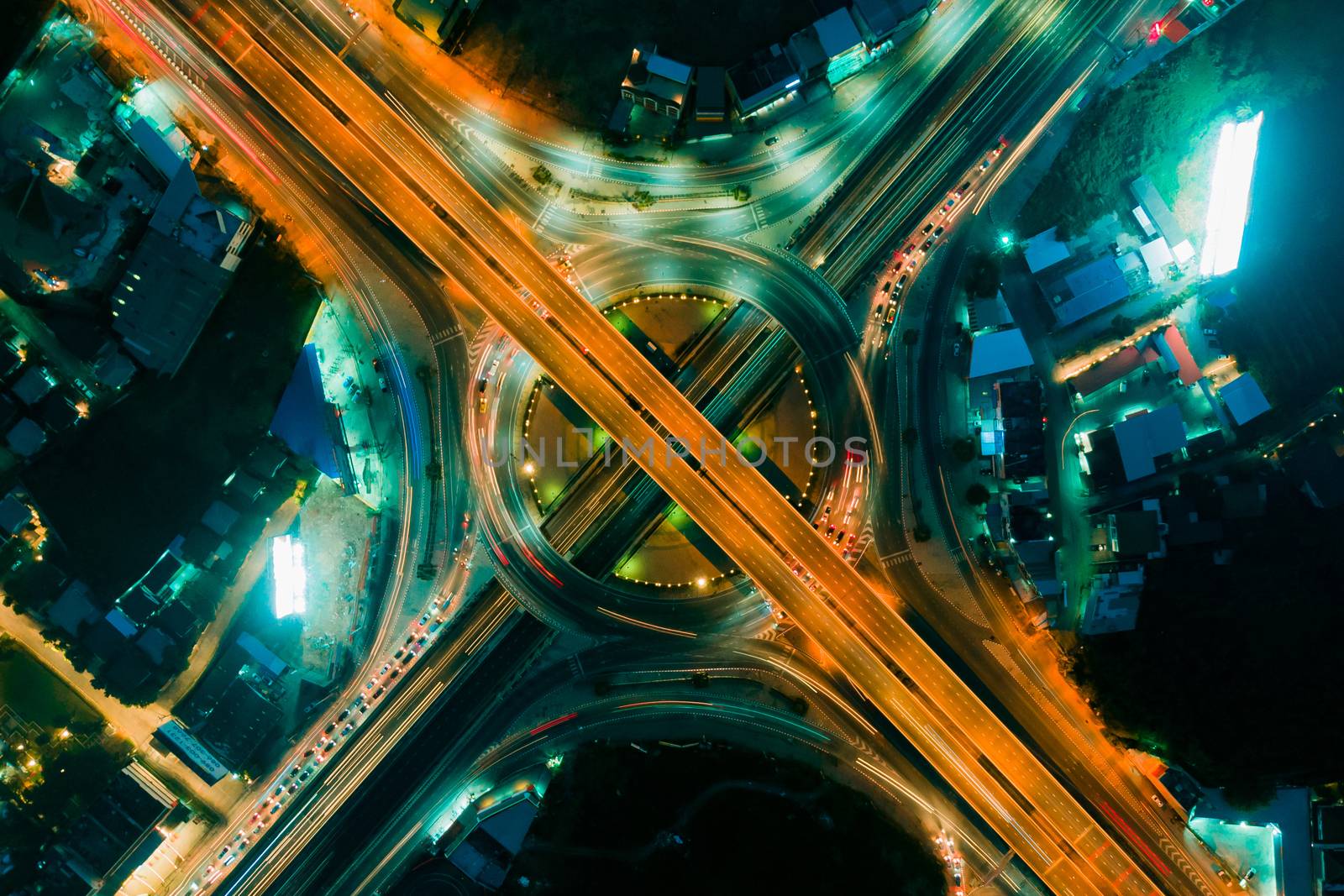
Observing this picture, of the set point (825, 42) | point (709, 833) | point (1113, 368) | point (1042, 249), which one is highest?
point (825, 42)

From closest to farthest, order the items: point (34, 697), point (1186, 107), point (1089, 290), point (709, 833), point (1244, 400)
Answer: point (709, 833) < point (1244, 400) < point (34, 697) < point (1089, 290) < point (1186, 107)

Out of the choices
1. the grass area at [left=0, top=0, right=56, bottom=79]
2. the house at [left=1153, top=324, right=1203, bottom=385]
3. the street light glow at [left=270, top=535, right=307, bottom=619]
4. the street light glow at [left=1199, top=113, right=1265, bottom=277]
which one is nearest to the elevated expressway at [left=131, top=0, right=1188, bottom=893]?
the grass area at [left=0, top=0, right=56, bottom=79]

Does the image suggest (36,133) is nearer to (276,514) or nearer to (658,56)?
(276,514)

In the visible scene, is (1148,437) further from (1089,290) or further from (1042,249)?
(1042,249)

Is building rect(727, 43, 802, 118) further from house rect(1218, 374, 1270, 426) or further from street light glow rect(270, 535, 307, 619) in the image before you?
street light glow rect(270, 535, 307, 619)

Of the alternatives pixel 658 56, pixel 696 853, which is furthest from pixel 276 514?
pixel 658 56

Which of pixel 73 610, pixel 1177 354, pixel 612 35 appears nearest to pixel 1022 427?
pixel 1177 354
